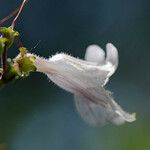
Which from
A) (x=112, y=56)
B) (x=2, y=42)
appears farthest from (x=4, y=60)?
(x=112, y=56)

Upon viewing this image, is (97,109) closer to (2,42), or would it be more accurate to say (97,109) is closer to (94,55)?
(94,55)

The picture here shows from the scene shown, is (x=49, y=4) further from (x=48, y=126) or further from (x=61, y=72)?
(x=61, y=72)

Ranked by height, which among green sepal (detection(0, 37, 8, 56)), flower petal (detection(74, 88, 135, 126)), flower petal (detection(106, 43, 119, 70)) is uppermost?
flower petal (detection(106, 43, 119, 70))

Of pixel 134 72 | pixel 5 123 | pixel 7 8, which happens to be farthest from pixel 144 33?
pixel 5 123

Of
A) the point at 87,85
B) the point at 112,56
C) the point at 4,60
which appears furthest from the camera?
the point at 112,56

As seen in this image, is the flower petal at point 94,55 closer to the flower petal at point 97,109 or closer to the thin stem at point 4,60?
the flower petal at point 97,109

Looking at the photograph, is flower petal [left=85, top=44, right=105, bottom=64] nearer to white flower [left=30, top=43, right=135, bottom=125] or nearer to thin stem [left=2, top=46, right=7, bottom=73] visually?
white flower [left=30, top=43, right=135, bottom=125]

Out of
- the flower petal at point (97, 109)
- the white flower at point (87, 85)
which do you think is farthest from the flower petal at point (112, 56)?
the flower petal at point (97, 109)

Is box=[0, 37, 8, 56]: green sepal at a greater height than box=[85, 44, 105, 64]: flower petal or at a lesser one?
lesser

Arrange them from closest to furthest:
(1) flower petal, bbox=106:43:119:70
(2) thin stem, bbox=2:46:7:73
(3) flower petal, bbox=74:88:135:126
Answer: (2) thin stem, bbox=2:46:7:73 < (3) flower petal, bbox=74:88:135:126 < (1) flower petal, bbox=106:43:119:70

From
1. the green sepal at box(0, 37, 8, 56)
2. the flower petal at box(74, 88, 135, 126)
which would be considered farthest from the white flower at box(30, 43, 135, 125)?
the green sepal at box(0, 37, 8, 56)
